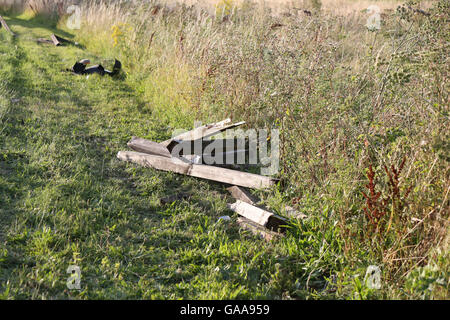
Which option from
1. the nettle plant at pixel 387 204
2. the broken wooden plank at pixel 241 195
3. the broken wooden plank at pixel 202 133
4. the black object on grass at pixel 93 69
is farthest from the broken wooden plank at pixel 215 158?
the black object on grass at pixel 93 69

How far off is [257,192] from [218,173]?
51 cm

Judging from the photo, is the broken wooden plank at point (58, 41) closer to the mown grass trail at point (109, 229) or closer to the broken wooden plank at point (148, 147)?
the mown grass trail at point (109, 229)

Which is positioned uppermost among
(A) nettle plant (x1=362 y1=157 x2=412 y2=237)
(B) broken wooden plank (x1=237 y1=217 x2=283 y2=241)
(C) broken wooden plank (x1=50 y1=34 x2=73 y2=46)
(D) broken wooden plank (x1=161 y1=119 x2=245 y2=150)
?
(A) nettle plant (x1=362 y1=157 x2=412 y2=237)

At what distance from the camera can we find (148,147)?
491cm

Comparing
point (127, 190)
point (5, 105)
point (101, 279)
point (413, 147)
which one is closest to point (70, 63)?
point (5, 105)

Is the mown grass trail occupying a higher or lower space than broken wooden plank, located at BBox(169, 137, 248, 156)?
lower

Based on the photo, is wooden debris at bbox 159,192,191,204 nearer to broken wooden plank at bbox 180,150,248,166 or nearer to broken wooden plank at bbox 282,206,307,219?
broken wooden plank at bbox 180,150,248,166

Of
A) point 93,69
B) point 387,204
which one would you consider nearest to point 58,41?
point 93,69

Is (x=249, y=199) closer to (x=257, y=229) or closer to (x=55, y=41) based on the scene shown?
(x=257, y=229)

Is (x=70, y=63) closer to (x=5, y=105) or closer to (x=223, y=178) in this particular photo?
(x=5, y=105)

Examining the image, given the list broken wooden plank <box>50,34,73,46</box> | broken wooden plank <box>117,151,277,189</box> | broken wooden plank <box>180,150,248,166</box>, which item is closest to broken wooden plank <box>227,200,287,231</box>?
broken wooden plank <box>117,151,277,189</box>

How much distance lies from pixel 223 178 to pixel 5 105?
3.81 metres

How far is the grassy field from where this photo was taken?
2779 millimetres

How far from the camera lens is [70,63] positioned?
9.49 m
